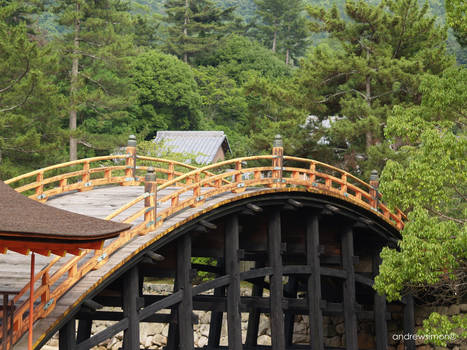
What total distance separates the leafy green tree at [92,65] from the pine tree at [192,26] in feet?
48.8

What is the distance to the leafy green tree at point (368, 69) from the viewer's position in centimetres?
2445

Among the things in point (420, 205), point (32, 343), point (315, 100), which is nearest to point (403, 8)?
point (315, 100)

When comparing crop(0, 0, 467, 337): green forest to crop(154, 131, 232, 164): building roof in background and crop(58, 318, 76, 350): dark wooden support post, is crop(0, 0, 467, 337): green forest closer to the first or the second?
crop(154, 131, 232, 164): building roof in background

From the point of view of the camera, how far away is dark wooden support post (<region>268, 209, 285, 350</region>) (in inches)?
615

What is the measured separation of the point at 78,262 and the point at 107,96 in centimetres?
2136

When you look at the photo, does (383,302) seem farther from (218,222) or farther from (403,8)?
(403,8)

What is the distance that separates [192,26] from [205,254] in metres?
38.6

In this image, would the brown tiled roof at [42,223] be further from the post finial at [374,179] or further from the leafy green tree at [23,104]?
the leafy green tree at [23,104]

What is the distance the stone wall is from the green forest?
143 centimetres

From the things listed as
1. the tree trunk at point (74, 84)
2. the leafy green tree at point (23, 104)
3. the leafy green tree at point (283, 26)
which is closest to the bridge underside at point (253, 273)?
the leafy green tree at point (23, 104)

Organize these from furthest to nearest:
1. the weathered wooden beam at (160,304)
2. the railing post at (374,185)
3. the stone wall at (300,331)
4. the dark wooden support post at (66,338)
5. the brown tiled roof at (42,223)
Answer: the stone wall at (300,331) → the railing post at (374,185) → the weathered wooden beam at (160,304) → the dark wooden support post at (66,338) → the brown tiled roof at (42,223)

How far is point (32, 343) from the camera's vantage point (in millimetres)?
8562

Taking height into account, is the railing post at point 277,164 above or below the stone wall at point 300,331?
above

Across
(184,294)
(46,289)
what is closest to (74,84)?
(184,294)
